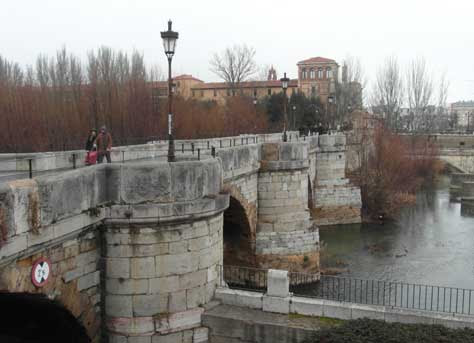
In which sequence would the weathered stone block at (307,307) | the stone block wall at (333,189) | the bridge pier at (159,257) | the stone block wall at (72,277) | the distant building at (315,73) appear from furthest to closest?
the distant building at (315,73) < the stone block wall at (333,189) < the weathered stone block at (307,307) < the bridge pier at (159,257) < the stone block wall at (72,277)

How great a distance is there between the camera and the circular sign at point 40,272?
22.5ft

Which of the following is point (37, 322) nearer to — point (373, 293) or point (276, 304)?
point (276, 304)

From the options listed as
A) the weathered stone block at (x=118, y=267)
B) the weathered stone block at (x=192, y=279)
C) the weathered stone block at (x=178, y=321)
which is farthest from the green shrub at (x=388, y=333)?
the weathered stone block at (x=118, y=267)

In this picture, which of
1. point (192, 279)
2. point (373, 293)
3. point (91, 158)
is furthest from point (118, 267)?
point (373, 293)

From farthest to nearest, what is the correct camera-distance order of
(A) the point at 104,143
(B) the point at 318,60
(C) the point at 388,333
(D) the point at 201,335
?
1. (B) the point at 318,60
2. (A) the point at 104,143
3. (D) the point at 201,335
4. (C) the point at 388,333

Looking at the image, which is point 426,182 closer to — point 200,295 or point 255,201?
point 255,201

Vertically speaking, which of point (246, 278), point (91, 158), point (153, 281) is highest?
point (91, 158)

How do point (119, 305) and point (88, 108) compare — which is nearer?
point (119, 305)

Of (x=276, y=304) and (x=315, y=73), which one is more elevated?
(x=315, y=73)

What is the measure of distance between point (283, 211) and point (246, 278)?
8.84 feet

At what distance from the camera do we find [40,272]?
698 cm

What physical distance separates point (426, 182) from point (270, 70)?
1757 inches

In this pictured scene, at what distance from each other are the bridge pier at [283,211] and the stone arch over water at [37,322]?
9212mm

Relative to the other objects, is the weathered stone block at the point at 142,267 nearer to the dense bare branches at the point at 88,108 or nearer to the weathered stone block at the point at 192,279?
the weathered stone block at the point at 192,279
